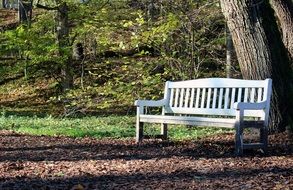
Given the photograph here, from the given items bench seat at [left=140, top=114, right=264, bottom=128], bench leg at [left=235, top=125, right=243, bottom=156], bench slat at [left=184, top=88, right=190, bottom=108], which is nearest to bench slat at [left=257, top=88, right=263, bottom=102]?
bench seat at [left=140, top=114, right=264, bottom=128]

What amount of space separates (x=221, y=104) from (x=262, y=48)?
1.06 meters

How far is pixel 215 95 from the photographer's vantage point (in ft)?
25.5

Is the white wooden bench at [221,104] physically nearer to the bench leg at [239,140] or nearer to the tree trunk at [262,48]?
the bench leg at [239,140]

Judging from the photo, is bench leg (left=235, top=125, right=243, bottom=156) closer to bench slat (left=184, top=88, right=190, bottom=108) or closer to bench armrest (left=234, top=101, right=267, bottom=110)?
bench armrest (left=234, top=101, right=267, bottom=110)

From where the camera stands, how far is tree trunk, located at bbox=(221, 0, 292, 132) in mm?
7445

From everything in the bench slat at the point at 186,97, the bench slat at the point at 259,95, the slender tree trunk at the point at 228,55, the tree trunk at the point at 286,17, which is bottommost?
the bench slat at the point at 186,97

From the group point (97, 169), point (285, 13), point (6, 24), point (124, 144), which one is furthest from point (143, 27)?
point (6, 24)

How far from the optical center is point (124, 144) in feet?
26.7

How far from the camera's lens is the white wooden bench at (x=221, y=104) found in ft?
21.3

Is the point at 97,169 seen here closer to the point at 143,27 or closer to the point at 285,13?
the point at 285,13

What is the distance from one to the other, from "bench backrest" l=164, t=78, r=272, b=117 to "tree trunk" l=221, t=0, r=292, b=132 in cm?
44

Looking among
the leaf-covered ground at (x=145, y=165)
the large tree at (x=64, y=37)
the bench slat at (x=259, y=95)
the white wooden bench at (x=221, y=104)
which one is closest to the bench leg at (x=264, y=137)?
the white wooden bench at (x=221, y=104)

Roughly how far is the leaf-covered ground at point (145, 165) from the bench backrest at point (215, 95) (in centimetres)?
54

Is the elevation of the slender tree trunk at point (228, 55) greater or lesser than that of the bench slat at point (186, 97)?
greater
